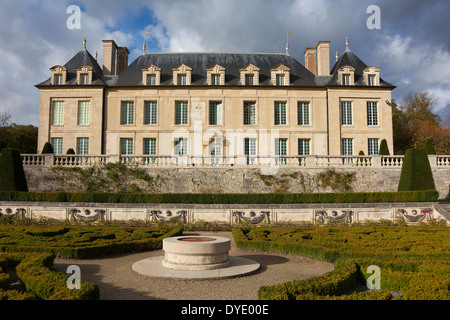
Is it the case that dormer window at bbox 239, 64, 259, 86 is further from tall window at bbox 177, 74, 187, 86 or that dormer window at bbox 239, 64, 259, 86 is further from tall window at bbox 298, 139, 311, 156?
tall window at bbox 298, 139, 311, 156

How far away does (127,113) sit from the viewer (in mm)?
Answer: 26766

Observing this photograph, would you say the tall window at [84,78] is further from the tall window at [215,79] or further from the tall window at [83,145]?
the tall window at [215,79]

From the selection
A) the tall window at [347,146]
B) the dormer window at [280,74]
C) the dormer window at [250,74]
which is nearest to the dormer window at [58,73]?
the dormer window at [250,74]

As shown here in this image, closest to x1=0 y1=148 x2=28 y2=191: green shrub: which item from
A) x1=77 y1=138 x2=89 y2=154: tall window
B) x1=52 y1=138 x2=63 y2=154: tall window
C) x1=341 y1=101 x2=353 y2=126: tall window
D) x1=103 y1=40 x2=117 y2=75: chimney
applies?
x1=77 y1=138 x2=89 y2=154: tall window

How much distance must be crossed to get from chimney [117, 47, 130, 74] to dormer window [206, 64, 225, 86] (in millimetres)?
8229

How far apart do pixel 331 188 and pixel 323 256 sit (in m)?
11.6

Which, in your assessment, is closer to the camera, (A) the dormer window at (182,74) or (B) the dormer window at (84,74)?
(B) the dormer window at (84,74)

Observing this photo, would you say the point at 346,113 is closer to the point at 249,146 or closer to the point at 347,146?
the point at 347,146

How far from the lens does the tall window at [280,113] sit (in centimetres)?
2678

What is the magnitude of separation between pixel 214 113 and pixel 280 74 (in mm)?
5826

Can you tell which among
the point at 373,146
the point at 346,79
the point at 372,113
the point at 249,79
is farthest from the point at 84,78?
the point at 373,146

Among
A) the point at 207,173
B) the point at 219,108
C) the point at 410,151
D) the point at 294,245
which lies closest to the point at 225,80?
the point at 219,108

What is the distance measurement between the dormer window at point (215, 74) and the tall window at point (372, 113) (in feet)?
36.7

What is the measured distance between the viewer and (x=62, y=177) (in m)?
19.2
